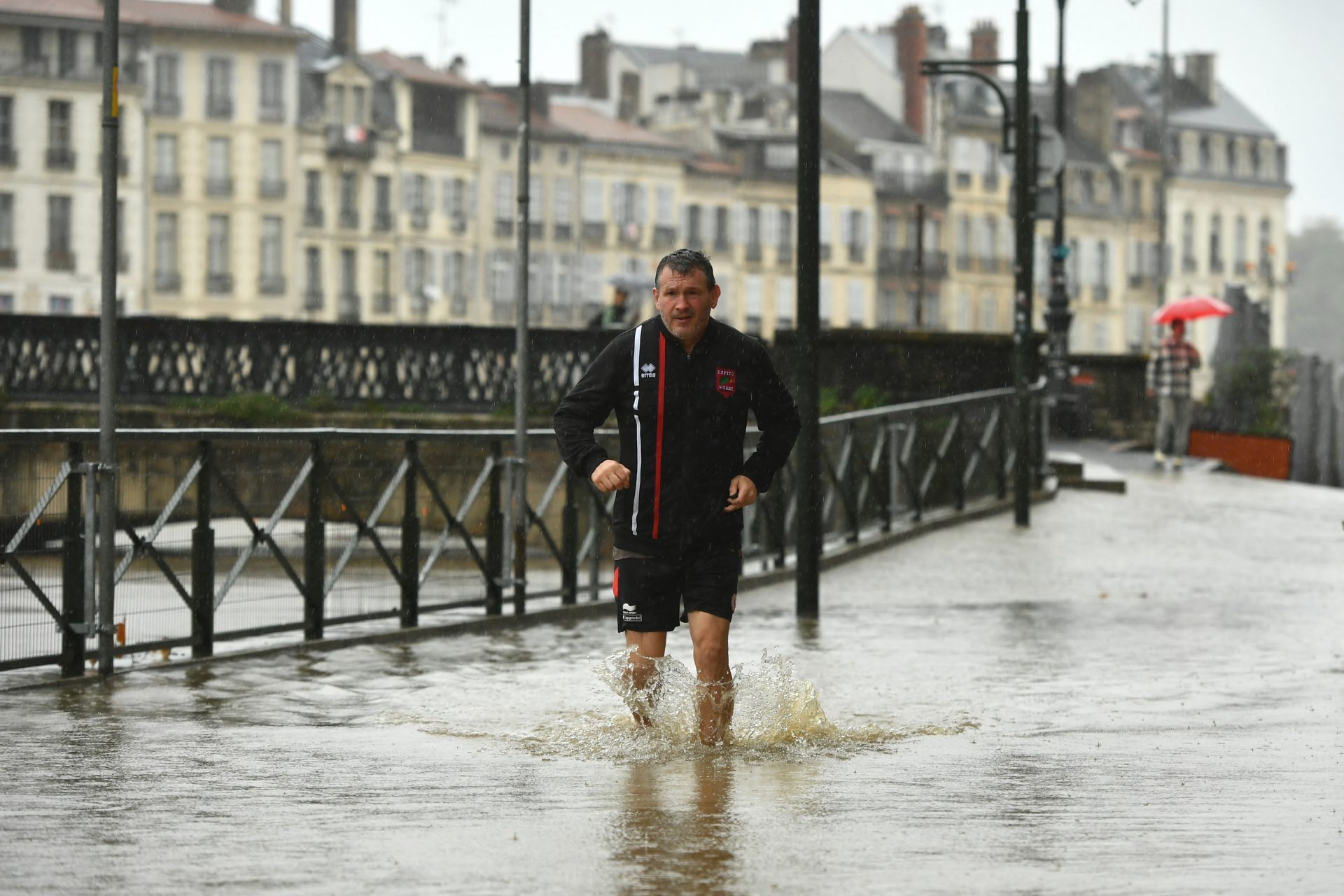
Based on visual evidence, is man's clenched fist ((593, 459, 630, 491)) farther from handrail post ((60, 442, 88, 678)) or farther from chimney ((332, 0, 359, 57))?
chimney ((332, 0, 359, 57))

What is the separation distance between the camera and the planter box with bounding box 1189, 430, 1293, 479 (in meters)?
36.5

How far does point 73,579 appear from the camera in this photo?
10977 mm

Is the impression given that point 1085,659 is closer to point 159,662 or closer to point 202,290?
point 159,662

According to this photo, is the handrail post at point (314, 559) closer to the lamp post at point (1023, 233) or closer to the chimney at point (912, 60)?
the lamp post at point (1023, 233)

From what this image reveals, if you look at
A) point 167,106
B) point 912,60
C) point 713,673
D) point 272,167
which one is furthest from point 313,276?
point 713,673

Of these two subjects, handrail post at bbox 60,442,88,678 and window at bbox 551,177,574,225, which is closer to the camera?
handrail post at bbox 60,442,88,678

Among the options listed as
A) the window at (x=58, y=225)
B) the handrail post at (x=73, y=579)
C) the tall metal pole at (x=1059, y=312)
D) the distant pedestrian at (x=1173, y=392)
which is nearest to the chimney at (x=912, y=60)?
the window at (x=58, y=225)

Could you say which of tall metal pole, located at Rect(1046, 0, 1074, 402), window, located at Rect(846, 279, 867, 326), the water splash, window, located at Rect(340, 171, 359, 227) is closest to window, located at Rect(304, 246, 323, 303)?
window, located at Rect(340, 171, 359, 227)

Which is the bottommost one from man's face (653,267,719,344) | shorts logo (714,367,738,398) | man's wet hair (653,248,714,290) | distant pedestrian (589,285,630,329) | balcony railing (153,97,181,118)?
shorts logo (714,367,738,398)

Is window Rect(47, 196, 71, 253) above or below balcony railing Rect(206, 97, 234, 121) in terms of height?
below

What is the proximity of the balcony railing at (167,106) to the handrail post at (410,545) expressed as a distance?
7849 cm

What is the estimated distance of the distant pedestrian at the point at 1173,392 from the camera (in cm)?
3113

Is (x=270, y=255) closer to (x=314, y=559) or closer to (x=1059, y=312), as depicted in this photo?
(x=1059, y=312)

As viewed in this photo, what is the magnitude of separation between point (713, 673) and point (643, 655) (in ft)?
0.79
